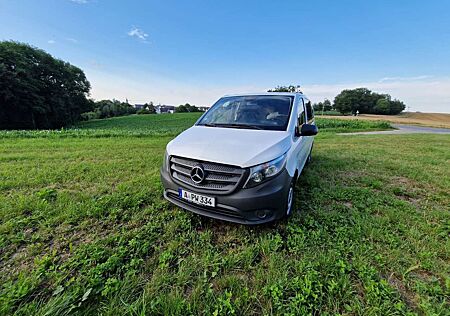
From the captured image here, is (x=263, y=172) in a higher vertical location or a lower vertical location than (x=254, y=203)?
higher

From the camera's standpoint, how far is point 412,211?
2.83 meters

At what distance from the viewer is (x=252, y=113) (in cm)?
315

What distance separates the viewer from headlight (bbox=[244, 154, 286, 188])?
6.62ft

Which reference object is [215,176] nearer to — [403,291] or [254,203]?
[254,203]

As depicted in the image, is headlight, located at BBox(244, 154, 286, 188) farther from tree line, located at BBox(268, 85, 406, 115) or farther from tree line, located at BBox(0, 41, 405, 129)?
tree line, located at BBox(268, 85, 406, 115)

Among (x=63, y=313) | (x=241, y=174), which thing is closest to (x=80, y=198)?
(x=63, y=313)

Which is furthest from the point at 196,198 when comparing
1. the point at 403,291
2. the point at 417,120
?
the point at 417,120

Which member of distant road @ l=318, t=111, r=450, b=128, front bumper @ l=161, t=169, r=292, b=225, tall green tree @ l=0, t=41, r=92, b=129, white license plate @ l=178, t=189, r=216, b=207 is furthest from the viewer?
distant road @ l=318, t=111, r=450, b=128

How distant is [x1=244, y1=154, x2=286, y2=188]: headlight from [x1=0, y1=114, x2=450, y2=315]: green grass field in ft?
2.23

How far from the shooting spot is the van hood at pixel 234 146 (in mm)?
2064

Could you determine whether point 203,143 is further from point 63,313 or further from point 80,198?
point 80,198

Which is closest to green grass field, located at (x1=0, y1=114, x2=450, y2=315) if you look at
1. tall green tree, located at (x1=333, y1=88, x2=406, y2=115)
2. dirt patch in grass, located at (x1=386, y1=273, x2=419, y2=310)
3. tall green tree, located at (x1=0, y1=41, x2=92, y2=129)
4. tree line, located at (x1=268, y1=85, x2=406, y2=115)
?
dirt patch in grass, located at (x1=386, y1=273, x2=419, y2=310)

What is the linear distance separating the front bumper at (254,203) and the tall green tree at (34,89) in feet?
131

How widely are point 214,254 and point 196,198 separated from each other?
604 mm
